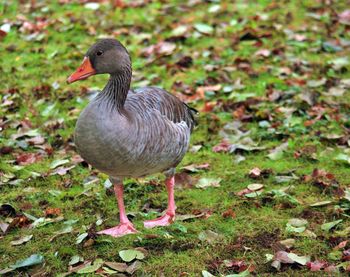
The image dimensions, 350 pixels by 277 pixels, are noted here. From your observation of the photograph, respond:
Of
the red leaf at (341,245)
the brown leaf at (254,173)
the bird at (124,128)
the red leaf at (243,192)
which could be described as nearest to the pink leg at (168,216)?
the bird at (124,128)

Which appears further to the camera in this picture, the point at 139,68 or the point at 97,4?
the point at 97,4

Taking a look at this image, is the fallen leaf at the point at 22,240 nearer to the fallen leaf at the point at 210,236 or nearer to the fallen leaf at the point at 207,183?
the fallen leaf at the point at 210,236

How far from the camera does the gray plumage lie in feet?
15.9

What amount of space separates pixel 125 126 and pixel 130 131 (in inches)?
2.3

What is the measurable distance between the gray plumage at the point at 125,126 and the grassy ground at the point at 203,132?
0.60m

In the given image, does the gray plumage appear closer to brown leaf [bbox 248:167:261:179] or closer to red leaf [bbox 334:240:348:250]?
brown leaf [bbox 248:167:261:179]

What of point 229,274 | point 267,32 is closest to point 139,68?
point 267,32

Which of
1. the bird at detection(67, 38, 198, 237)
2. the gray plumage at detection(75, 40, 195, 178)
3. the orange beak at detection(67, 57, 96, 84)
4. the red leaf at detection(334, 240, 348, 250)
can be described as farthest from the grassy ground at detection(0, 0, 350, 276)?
the orange beak at detection(67, 57, 96, 84)

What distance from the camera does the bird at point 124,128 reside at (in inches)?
191

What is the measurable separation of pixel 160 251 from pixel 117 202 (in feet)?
3.52

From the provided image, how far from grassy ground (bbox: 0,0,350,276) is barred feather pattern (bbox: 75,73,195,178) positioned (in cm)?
60

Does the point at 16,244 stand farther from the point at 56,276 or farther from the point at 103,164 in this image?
the point at 103,164

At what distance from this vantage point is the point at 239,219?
18.3 ft

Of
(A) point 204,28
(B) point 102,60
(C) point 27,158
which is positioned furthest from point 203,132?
(A) point 204,28
